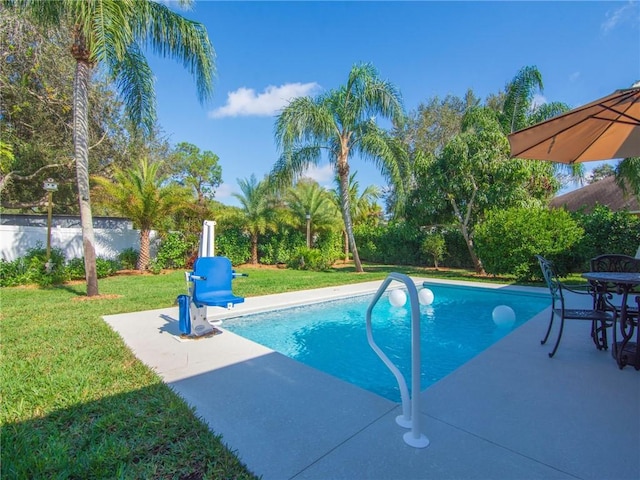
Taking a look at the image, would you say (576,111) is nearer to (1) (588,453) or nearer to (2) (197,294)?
(1) (588,453)

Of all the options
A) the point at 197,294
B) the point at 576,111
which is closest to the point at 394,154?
the point at 576,111

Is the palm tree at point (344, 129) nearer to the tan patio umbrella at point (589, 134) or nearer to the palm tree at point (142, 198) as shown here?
the palm tree at point (142, 198)

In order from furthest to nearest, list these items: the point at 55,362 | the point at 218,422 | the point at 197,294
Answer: the point at 197,294, the point at 55,362, the point at 218,422

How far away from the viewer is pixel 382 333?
6609 mm

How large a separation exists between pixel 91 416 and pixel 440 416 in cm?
306

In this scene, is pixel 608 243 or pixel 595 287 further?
pixel 608 243

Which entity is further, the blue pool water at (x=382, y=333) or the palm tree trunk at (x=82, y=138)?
the palm tree trunk at (x=82, y=138)

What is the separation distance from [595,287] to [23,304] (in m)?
11.1

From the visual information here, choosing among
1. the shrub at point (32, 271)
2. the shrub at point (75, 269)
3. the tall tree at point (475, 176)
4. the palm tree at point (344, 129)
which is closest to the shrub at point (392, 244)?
the tall tree at point (475, 176)

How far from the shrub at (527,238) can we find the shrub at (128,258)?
1526 centimetres

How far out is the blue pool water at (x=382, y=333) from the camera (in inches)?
186

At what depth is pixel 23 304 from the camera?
7.41 metres

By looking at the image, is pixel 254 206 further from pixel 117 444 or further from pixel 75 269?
pixel 117 444

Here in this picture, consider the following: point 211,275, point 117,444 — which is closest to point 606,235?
point 211,275
